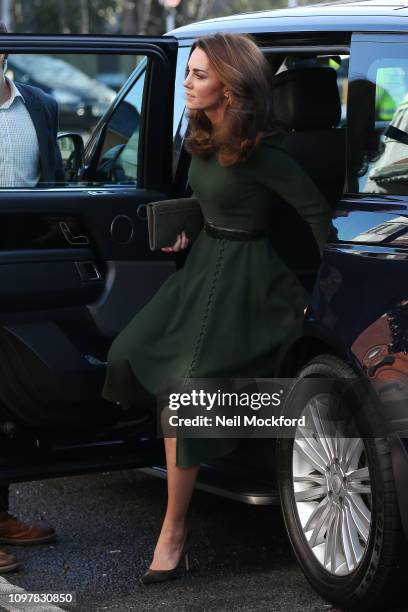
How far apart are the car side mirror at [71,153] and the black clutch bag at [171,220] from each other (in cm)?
53

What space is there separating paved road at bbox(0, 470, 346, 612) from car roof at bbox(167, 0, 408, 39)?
177 centimetres

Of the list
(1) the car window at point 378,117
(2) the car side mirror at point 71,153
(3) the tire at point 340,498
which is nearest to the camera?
(3) the tire at point 340,498

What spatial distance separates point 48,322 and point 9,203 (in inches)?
16.6

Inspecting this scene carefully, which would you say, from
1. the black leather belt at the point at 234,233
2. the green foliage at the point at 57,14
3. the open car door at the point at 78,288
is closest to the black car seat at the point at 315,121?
the open car door at the point at 78,288

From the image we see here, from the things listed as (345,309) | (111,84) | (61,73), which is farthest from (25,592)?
(111,84)

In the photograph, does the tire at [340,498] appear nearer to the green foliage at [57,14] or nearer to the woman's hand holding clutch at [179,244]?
the woman's hand holding clutch at [179,244]

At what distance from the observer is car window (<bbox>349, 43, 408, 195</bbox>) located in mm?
3629

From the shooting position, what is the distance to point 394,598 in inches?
142

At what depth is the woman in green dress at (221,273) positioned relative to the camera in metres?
3.88

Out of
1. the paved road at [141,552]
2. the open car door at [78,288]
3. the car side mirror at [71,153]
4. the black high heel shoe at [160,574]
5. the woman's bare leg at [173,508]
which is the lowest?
the paved road at [141,552]

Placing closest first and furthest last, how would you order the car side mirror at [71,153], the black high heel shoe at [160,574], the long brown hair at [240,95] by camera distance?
the long brown hair at [240,95] < the black high heel shoe at [160,574] < the car side mirror at [71,153]

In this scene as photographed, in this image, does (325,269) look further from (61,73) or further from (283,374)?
(61,73)

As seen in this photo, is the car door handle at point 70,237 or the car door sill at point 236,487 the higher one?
the car door handle at point 70,237

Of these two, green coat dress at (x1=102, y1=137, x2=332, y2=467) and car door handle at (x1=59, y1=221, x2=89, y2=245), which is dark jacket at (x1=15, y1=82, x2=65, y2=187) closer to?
car door handle at (x1=59, y1=221, x2=89, y2=245)
